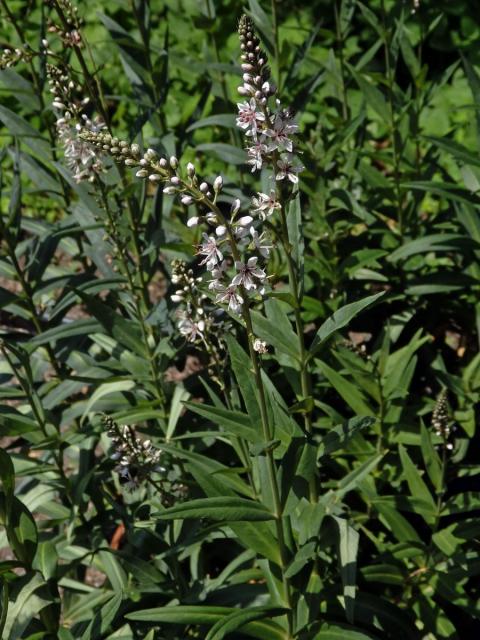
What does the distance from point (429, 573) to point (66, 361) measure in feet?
7.16

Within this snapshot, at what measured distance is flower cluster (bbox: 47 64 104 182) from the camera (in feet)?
12.5

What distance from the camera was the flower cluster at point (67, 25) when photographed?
383cm

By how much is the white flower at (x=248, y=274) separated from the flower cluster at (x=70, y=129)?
1.35 m

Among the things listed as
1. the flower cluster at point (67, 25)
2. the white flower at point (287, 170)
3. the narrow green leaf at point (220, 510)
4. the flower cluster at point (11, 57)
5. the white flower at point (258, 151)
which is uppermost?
the flower cluster at point (67, 25)

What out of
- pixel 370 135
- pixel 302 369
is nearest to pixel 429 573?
pixel 302 369

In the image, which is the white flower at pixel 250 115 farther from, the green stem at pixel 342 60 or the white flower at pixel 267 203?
the green stem at pixel 342 60

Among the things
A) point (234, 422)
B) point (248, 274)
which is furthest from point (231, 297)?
point (234, 422)

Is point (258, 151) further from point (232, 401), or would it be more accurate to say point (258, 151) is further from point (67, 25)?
point (67, 25)

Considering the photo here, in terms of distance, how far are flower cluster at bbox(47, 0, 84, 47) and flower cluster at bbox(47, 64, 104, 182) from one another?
5.5 inches

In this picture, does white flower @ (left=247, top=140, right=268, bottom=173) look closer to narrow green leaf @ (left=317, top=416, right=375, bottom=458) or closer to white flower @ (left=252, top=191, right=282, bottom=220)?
white flower @ (left=252, top=191, right=282, bottom=220)

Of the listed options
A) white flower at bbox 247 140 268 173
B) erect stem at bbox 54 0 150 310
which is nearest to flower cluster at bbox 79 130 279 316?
white flower at bbox 247 140 268 173

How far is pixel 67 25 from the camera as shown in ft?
12.9

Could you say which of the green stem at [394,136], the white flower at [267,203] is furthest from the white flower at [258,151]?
the green stem at [394,136]

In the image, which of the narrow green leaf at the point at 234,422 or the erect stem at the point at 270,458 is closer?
the erect stem at the point at 270,458
